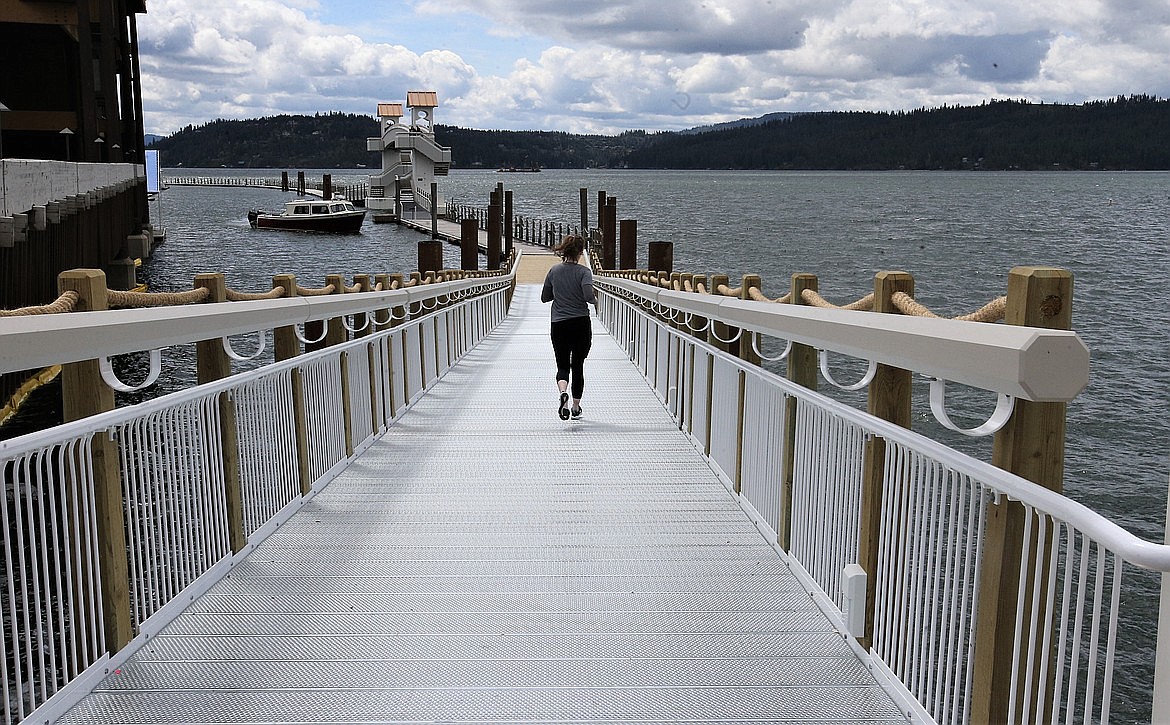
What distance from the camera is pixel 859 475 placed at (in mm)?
3992

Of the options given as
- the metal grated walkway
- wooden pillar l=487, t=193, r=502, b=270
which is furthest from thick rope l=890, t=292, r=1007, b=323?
wooden pillar l=487, t=193, r=502, b=270

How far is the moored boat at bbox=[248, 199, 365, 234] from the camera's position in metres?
88.0

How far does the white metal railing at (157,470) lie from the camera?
10.5 ft

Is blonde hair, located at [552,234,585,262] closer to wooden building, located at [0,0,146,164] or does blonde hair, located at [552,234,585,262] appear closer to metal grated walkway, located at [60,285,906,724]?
metal grated walkway, located at [60,285,906,724]

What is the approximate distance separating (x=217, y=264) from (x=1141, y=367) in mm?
50720

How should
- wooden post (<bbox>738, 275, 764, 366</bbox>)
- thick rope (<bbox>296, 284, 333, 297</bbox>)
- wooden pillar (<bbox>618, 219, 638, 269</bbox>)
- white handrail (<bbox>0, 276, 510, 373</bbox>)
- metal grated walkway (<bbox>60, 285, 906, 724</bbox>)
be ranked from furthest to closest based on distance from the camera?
1. wooden pillar (<bbox>618, 219, 638, 269</bbox>)
2. wooden post (<bbox>738, 275, 764, 366</bbox>)
3. thick rope (<bbox>296, 284, 333, 297</bbox>)
4. metal grated walkway (<bbox>60, 285, 906, 724</bbox>)
5. white handrail (<bbox>0, 276, 510, 373</bbox>)

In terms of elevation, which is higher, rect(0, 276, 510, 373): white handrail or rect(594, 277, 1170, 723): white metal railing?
rect(0, 276, 510, 373): white handrail

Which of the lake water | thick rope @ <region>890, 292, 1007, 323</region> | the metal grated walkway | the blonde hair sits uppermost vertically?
thick rope @ <region>890, 292, 1007, 323</region>

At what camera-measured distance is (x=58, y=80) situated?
45406 millimetres

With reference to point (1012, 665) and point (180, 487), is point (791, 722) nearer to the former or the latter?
point (1012, 665)

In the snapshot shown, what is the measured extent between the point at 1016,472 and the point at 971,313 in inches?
24.2

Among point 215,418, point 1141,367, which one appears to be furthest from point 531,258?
point 215,418

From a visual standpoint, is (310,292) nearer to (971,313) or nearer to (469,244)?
(971,313)

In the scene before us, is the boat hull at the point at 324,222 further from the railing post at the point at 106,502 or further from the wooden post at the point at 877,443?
the wooden post at the point at 877,443
